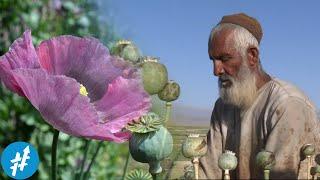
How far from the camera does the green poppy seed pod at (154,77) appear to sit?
0.62 m

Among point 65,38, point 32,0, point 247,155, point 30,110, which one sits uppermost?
point 32,0

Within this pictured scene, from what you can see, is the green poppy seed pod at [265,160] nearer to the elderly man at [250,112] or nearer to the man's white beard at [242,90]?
the elderly man at [250,112]

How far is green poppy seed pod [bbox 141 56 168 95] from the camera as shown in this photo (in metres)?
0.62

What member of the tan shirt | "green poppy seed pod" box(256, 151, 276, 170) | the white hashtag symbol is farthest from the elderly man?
the white hashtag symbol

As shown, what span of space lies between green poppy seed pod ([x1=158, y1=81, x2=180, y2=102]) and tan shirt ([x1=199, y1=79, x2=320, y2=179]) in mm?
1043

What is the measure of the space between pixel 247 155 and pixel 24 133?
0.70 metres

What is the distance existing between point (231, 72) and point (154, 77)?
3.98 feet

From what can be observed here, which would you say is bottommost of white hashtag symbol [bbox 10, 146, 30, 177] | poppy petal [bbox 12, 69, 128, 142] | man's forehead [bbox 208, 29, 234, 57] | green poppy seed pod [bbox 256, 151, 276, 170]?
green poppy seed pod [bbox 256, 151, 276, 170]

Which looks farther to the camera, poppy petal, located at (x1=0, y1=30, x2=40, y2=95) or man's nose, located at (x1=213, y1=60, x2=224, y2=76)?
man's nose, located at (x1=213, y1=60, x2=224, y2=76)

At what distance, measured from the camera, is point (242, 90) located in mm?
1842

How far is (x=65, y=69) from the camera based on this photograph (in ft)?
1.85

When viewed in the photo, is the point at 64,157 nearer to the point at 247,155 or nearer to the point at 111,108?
the point at 247,155

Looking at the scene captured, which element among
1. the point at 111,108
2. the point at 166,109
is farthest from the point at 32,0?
the point at 111,108

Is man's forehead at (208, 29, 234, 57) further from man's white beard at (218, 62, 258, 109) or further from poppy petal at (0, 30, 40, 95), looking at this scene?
poppy petal at (0, 30, 40, 95)
